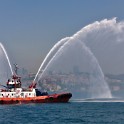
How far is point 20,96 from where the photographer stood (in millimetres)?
97750

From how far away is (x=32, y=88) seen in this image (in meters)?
99.0

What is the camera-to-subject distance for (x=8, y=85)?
98.1 m

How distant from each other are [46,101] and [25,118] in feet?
111

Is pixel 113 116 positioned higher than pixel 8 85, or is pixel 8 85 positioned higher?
pixel 8 85

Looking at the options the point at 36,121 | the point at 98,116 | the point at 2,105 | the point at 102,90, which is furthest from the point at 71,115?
the point at 102,90

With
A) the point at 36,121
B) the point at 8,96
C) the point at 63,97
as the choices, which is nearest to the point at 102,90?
the point at 63,97

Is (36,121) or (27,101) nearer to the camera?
(36,121)

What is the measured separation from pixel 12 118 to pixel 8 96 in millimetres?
34247

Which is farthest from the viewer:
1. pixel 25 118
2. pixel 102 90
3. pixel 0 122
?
pixel 102 90

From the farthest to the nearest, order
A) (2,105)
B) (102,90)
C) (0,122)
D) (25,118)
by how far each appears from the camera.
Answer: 1. (102,90)
2. (2,105)
3. (25,118)
4. (0,122)

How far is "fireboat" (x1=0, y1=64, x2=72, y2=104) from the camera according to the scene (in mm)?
96312

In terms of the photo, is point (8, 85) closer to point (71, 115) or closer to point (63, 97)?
point (63, 97)

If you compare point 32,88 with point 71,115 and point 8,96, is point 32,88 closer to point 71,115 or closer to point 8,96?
point 8,96

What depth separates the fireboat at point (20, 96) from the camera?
96.3m
